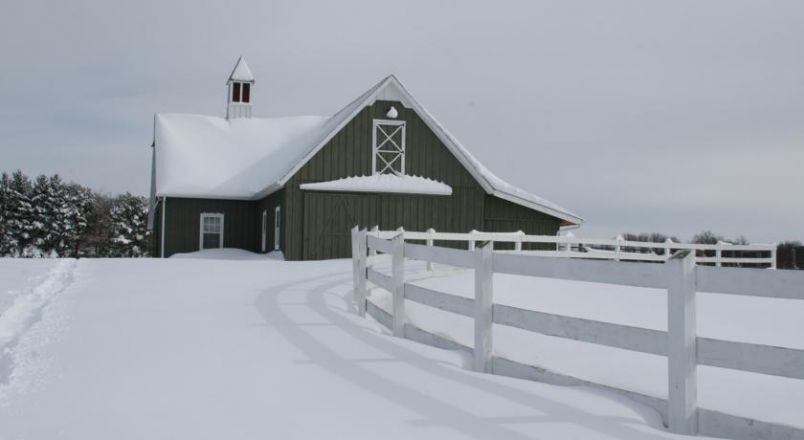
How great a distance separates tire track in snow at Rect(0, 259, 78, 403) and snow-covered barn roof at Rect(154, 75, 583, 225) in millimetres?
12512

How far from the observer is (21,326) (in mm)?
8336

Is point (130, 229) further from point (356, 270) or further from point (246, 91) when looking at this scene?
point (356, 270)

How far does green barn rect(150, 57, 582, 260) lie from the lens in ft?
82.5

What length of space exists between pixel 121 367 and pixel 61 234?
62620 mm

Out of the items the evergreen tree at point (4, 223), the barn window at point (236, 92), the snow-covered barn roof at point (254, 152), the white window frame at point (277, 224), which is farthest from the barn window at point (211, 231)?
the evergreen tree at point (4, 223)

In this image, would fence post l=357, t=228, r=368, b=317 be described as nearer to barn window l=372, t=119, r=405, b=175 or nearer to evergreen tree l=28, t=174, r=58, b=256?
barn window l=372, t=119, r=405, b=175

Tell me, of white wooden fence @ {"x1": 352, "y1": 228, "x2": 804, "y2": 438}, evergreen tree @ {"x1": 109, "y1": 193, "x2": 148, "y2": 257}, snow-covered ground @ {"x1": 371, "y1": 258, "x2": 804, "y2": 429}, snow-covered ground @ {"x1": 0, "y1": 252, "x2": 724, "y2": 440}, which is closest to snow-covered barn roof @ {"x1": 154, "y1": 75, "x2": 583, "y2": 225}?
snow-covered ground @ {"x1": 371, "y1": 258, "x2": 804, "y2": 429}

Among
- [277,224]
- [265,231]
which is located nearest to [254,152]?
[265,231]

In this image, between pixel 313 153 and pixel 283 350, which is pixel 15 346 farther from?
pixel 313 153

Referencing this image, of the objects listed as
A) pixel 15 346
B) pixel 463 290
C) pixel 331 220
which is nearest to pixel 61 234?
pixel 331 220

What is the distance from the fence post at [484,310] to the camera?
6918mm

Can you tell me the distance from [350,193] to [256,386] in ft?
64.5

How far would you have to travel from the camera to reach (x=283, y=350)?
23.8 ft

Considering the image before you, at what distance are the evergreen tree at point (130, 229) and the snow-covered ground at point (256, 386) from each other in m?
59.9
